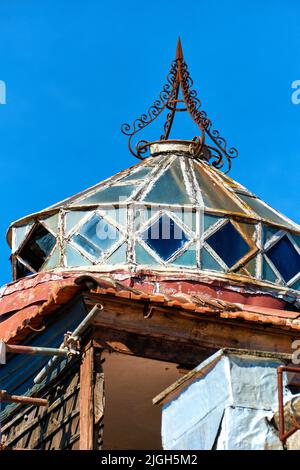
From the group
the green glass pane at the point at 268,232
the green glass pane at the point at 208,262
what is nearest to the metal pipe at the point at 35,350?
the green glass pane at the point at 208,262

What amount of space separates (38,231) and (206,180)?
9.12ft

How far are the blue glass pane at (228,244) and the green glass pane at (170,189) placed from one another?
Answer: 0.72 meters

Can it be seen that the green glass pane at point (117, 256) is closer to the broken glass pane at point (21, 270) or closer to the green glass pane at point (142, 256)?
the green glass pane at point (142, 256)

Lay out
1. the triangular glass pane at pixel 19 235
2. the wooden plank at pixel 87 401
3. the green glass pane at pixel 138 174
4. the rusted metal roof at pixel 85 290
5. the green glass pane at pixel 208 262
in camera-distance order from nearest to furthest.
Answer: the wooden plank at pixel 87 401, the rusted metal roof at pixel 85 290, the green glass pane at pixel 208 262, the green glass pane at pixel 138 174, the triangular glass pane at pixel 19 235

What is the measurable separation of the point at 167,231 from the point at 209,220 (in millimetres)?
694

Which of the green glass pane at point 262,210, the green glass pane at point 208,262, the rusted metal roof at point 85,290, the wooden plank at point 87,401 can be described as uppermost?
the green glass pane at point 262,210

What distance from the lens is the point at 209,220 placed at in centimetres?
2738

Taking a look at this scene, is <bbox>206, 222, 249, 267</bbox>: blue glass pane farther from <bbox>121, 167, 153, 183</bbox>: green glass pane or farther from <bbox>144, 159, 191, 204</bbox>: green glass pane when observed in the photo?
<bbox>121, 167, 153, 183</bbox>: green glass pane

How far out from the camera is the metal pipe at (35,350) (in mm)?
21767

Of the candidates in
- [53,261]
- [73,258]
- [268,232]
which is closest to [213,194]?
[268,232]

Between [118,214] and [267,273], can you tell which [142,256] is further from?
[267,273]

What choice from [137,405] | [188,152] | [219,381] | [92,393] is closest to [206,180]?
[188,152]

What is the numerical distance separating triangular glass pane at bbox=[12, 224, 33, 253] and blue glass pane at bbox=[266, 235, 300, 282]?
393 centimetres
